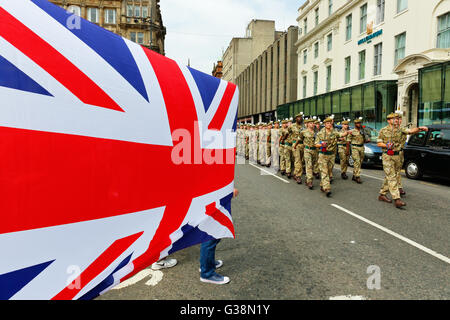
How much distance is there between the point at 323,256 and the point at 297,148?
654cm

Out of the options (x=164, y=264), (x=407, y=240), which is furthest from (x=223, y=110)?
(x=407, y=240)

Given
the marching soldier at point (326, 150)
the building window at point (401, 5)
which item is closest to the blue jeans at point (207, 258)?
the marching soldier at point (326, 150)

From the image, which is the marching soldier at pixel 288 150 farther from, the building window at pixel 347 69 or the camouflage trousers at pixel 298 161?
the building window at pixel 347 69

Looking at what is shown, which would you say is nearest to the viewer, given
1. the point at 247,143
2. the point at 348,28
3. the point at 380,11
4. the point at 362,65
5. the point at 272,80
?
the point at 247,143

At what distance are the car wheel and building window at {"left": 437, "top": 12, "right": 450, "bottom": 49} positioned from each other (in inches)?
467

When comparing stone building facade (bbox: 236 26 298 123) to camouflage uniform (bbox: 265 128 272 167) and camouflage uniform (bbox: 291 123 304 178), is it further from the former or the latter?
camouflage uniform (bbox: 291 123 304 178)

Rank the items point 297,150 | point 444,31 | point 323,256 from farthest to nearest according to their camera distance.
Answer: point 444,31 < point 297,150 < point 323,256

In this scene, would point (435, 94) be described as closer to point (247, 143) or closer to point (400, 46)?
point (400, 46)

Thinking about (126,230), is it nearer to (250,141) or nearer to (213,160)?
(213,160)

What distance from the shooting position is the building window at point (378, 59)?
75.4ft

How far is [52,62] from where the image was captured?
146 cm
